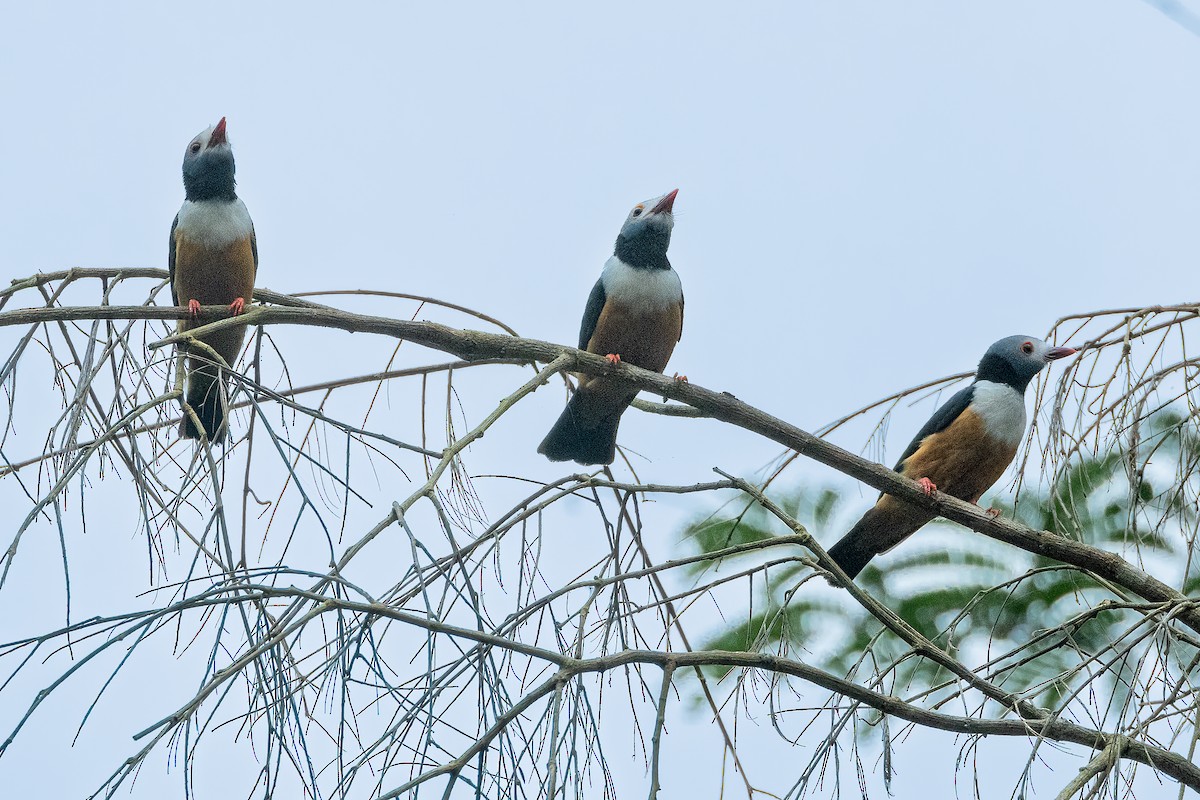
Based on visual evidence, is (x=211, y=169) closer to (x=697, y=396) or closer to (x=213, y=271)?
(x=213, y=271)

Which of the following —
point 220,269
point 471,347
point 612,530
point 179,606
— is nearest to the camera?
point 179,606

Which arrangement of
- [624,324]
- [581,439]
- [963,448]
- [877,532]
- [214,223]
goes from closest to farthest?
[963,448] → [877,532] → [624,324] → [214,223] → [581,439]

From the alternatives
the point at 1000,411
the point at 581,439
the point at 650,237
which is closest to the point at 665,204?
the point at 650,237

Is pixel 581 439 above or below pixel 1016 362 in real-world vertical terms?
below

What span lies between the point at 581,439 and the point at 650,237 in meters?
0.93

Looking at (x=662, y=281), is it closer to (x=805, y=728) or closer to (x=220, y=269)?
(x=220, y=269)

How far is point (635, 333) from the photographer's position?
17.1 feet

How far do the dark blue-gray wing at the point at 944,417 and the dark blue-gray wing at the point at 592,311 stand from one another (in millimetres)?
1435

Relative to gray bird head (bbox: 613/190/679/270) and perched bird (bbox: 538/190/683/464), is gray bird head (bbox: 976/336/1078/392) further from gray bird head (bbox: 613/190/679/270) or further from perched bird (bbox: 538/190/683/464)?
gray bird head (bbox: 613/190/679/270)

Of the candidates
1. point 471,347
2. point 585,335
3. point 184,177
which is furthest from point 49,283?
point 585,335

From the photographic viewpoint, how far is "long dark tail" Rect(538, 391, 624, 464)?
5.40 m

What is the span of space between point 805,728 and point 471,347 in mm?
1494

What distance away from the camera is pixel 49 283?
3756mm

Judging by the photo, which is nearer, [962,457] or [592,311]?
[962,457]
